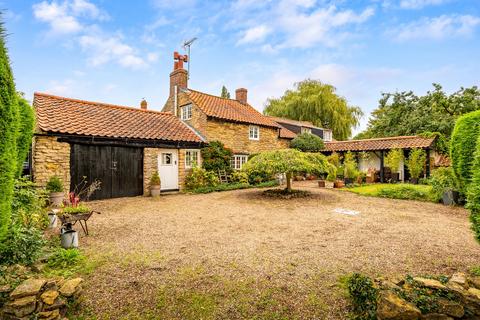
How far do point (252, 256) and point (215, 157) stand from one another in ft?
38.1

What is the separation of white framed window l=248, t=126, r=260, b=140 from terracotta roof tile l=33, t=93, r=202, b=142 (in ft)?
→ 16.8

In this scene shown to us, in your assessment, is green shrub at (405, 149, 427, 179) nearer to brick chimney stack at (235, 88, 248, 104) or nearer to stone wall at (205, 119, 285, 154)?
stone wall at (205, 119, 285, 154)

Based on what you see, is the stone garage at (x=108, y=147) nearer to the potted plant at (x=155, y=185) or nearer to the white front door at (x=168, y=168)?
the white front door at (x=168, y=168)

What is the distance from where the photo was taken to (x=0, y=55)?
9.43 ft

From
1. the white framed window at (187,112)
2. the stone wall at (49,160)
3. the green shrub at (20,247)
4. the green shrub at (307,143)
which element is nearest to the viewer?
the green shrub at (20,247)

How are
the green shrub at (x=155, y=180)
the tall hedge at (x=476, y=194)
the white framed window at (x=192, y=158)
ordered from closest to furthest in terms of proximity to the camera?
the tall hedge at (x=476, y=194)
the green shrub at (x=155, y=180)
the white framed window at (x=192, y=158)

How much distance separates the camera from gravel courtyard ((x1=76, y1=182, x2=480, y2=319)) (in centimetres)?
322

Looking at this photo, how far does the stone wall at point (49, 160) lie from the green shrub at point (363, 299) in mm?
11842

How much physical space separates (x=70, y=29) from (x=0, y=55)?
7713 millimetres

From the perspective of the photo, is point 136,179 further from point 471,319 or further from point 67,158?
point 471,319

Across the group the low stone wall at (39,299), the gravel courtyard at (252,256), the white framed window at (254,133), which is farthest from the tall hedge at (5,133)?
the white framed window at (254,133)

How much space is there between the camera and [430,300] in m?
2.86

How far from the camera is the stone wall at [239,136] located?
16688mm

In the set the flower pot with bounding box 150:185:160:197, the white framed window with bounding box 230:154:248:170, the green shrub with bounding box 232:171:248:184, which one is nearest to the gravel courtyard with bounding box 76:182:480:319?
the flower pot with bounding box 150:185:160:197
